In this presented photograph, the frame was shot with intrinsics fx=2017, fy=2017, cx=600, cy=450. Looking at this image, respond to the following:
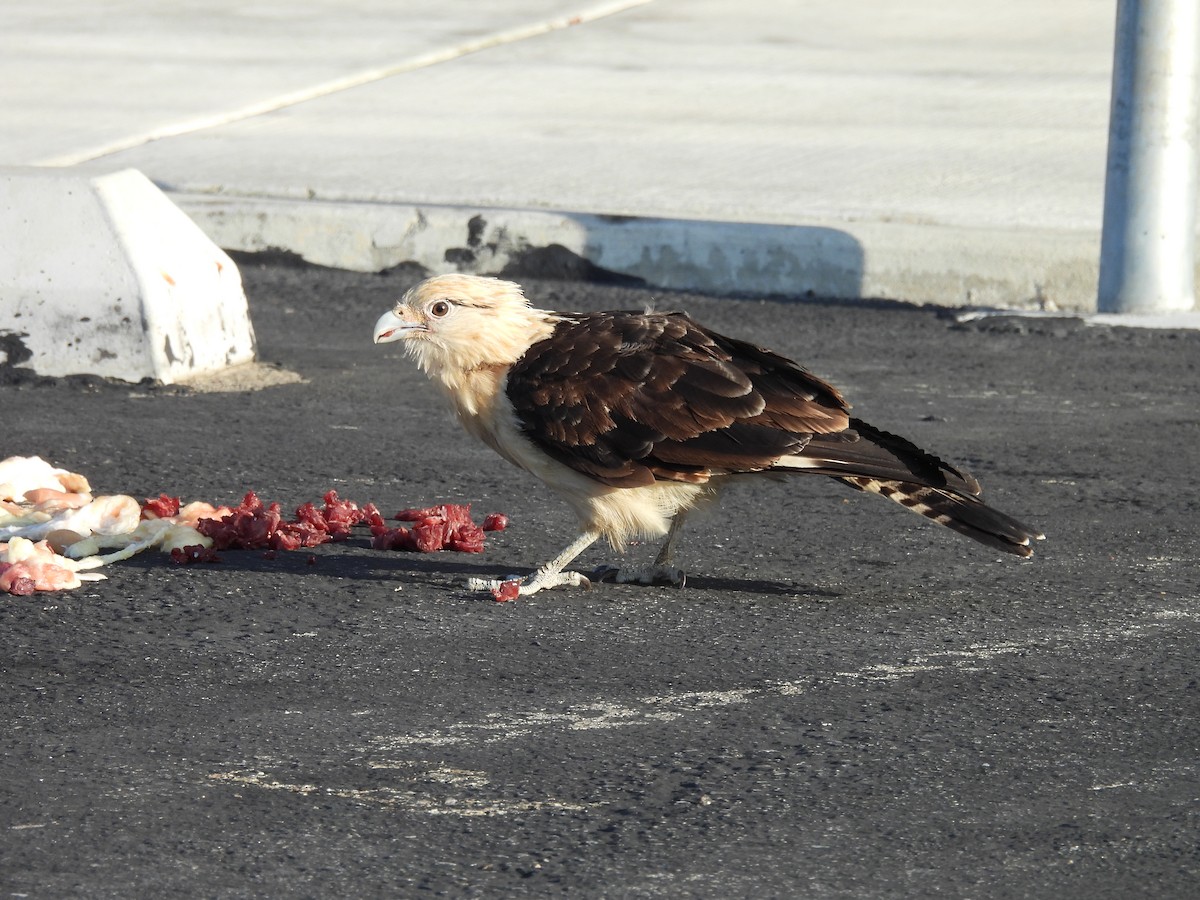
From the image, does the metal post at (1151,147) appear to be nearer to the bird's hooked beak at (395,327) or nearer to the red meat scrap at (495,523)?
the red meat scrap at (495,523)

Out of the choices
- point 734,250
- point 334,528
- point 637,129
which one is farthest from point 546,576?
point 637,129

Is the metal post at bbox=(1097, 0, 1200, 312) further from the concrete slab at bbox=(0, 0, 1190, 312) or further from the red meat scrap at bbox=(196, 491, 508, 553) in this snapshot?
the red meat scrap at bbox=(196, 491, 508, 553)

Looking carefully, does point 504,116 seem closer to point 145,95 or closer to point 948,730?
point 145,95

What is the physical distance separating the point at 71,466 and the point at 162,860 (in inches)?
144

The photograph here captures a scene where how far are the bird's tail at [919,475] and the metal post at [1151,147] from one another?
170 inches

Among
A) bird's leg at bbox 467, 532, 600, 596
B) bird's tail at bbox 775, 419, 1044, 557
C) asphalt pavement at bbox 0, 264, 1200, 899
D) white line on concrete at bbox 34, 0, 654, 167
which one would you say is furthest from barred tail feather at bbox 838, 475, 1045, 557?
white line on concrete at bbox 34, 0, 654, 167

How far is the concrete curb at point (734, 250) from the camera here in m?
10.2

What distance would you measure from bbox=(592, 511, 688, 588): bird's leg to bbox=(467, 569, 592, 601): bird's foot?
16cm

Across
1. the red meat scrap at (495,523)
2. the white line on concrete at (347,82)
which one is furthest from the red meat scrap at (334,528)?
the white line on concrete at (347,82)

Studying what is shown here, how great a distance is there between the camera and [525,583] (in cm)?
577

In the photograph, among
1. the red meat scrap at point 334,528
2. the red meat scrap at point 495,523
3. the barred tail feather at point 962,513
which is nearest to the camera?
the barred tail feather at point 962,513

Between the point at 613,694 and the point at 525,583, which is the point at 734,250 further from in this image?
the point at 613,694

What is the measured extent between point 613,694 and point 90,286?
14.4ft

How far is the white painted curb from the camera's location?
8.45m
